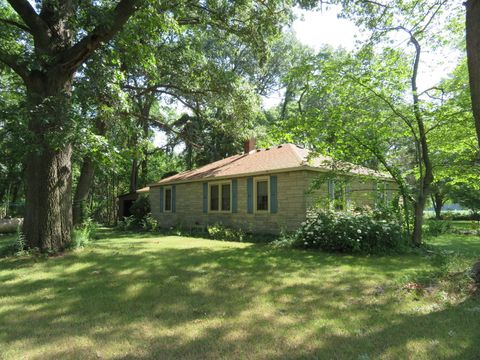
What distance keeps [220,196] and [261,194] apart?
2635 millimetres

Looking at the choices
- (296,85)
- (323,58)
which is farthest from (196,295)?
(296,85)

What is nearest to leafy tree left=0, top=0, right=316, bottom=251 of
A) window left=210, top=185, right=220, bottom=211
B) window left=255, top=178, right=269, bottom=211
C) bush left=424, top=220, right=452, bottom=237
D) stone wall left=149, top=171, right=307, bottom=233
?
stone wall left=149, top=171, right=307, bottom=233

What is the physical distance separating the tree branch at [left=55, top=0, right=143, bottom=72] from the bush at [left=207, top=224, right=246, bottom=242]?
7884 millimetres

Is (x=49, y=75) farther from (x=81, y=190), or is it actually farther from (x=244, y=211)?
(x=81, y=190)

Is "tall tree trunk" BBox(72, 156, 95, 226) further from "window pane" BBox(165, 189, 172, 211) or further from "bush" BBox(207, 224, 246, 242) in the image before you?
"bush" BBox(207, 224, 246, 242)

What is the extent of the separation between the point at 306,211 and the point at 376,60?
5.33 meters

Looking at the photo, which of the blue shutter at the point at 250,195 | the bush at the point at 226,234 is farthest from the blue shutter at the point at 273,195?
the bush at the point at 226,234

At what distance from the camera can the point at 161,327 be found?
12.8ft

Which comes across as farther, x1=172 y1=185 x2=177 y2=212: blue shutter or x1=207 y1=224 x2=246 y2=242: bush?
x1=172 y1=185 x2=177 y2=212: blue shutter

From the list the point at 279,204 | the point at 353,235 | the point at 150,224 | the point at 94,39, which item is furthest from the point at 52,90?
the point at 150,224

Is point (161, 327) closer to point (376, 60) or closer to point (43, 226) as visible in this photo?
point (43, 226)

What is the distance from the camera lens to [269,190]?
521 inches

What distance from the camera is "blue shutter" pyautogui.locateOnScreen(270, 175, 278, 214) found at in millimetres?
13002

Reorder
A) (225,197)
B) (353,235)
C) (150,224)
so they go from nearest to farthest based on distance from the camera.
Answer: (353,235) → (225,197) → (150,224)
